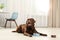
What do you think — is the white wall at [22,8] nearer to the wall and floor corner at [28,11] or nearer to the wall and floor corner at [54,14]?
the wall and floor corner at [28,11]

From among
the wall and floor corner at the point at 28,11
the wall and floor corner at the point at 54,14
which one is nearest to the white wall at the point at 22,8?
the wall and floor corner at the point at 28,11

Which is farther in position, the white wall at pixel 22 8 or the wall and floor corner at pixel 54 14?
the wall and floor corner at pixel 54 14

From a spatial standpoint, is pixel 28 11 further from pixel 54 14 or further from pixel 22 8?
pixel 54 14

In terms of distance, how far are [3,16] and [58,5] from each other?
269 centimetres

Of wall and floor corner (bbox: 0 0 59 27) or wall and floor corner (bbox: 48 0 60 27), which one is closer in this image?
wall and floor corner (bbox: 0 0 59 27)

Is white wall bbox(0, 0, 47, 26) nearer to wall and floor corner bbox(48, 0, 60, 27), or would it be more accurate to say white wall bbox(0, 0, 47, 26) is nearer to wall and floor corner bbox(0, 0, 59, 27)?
wall and floor corner bbox(0, 0, 59, 27)

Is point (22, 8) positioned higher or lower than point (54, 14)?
higher

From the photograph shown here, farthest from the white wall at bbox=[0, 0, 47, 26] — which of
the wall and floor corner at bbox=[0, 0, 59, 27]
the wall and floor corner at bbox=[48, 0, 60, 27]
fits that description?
the wall and floor corner at bbox=[48, 0, 60, 27]

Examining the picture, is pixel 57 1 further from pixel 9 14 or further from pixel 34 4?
pixel 9 14

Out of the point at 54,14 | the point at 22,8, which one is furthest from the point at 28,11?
the point at 54,14

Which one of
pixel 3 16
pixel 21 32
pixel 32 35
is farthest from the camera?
pixel 3 16

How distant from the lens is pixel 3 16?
6.68 m

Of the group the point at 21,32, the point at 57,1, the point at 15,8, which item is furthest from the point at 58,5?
the point at 21,32

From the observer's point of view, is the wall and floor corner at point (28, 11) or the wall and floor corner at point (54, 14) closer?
the wall and floor corner at point (28, 11)
